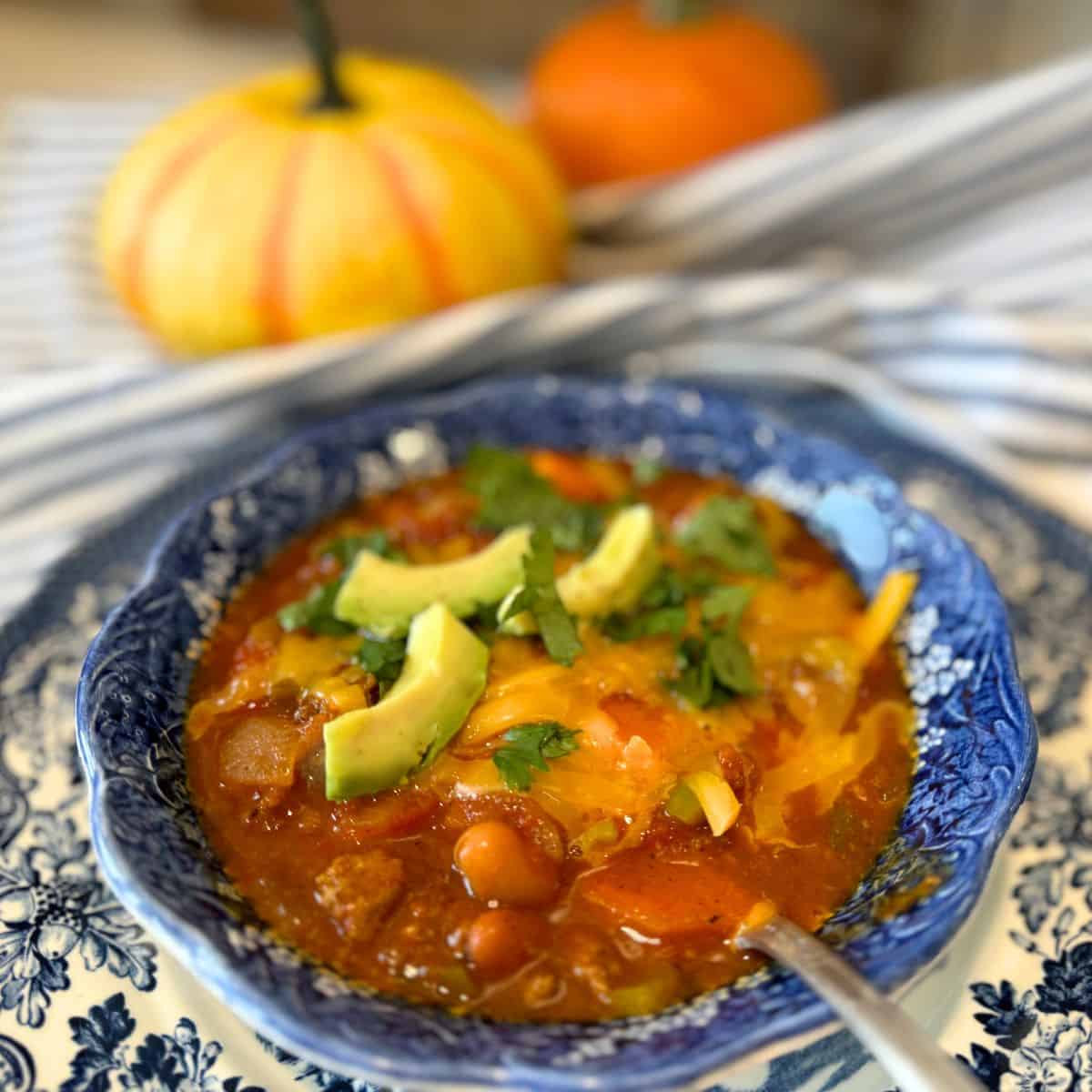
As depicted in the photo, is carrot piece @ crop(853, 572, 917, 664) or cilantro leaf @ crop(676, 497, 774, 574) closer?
carrot piece @ crop(853, 572, 917, 664)

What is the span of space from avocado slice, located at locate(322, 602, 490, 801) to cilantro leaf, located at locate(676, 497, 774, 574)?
576 mm

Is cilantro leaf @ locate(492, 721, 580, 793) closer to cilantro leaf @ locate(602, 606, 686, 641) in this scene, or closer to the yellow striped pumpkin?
cilantro leaf @ locate(602, 606, 686, 641)

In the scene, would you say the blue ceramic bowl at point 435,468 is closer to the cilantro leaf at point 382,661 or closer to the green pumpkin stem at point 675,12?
the cilantro leaf at point 382,661

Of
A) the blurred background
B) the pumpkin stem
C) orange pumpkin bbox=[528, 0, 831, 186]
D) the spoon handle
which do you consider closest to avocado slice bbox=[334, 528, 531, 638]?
the spoon handle

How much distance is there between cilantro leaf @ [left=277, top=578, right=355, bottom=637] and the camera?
82.4 inches

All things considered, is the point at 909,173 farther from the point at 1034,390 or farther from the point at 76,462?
the point at 76,462

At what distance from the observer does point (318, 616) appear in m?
2.11

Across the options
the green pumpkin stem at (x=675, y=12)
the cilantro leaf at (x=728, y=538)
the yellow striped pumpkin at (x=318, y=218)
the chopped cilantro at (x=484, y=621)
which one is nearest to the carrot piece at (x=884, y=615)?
the cilantro leaf at (x=728, y=538)

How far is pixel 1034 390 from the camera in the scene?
9.44 ft

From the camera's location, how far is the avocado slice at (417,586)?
81.3 inches

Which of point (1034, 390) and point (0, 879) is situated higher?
point (1034, 390)

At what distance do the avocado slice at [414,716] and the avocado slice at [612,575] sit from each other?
0.13 m

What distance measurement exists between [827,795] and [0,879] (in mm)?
1311

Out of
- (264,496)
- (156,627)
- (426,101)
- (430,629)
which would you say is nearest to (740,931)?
(430,629)
